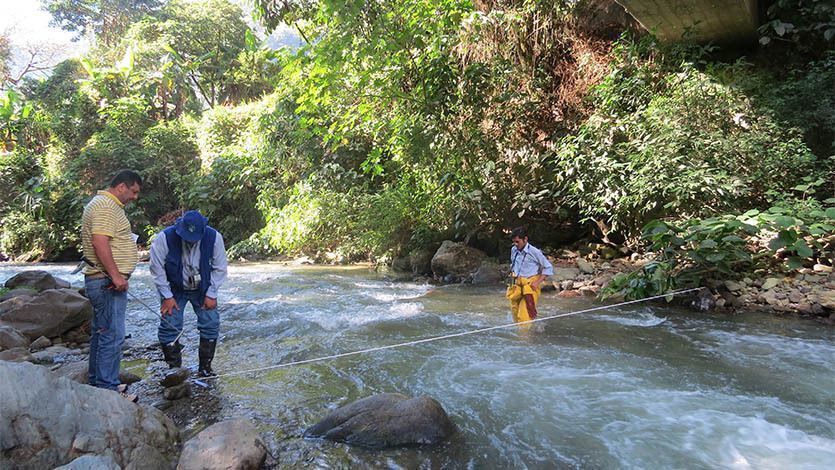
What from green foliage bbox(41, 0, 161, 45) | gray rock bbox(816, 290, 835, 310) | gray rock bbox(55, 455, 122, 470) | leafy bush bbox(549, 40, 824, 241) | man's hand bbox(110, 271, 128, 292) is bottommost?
gray rock bbox(55, 455, 122, 470)

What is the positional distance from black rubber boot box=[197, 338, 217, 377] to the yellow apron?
3.29 metres

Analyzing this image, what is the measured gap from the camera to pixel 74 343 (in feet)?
18.0

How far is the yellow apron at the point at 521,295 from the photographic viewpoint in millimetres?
5543

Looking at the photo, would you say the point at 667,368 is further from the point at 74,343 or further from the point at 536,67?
the point at 536,67

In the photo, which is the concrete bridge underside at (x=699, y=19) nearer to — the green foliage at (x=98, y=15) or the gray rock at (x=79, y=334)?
the gray rock at (x=79, y=334)

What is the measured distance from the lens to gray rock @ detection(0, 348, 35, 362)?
4.26 metres

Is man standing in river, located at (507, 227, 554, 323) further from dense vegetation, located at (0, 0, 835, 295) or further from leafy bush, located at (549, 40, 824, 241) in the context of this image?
leafy bush, located at (549, 40, 824, 241)

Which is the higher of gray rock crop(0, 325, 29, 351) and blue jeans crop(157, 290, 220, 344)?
blue jeans crop(157, 290, 220, 344)

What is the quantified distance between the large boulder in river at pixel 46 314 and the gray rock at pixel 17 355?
0.86 meters

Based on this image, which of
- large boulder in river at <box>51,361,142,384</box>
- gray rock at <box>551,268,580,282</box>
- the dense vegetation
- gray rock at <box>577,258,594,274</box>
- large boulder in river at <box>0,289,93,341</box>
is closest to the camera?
large boulder in river at <box>51,361,142,384</box>

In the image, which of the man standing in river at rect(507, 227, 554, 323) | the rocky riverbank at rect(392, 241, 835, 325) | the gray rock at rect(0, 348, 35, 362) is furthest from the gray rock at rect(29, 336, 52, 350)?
the rocky riverbank at rect(392, 241, 835, 325)

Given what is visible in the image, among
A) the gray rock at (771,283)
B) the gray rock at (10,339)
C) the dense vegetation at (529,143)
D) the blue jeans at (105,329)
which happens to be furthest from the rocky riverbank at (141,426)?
the gray rock at (771,283)

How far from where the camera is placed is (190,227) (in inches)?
150

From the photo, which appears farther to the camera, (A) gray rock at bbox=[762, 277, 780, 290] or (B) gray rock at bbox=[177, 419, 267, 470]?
(A) gray rock at bbox=[762, 277, 780, 290]
